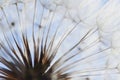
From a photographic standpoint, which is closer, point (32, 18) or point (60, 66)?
point (60, 66)

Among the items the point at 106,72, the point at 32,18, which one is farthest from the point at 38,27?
the point at 106,72

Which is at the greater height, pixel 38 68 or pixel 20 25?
pixel 20 25

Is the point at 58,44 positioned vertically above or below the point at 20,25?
below

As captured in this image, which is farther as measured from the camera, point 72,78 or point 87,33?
point 87,33

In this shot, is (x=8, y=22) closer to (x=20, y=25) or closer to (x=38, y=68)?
(x=20, y=25)

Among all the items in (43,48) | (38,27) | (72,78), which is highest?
(38,27)

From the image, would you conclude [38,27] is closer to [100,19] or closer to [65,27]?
[65,27]

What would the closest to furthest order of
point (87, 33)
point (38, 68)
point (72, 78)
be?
1. point (38, 68)
2. point (72, 78)
3. point (87, 33)

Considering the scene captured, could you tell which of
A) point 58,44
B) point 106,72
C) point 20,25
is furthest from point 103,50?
point 20,25

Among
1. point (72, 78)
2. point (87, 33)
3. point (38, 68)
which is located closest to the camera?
point (38, 68)
